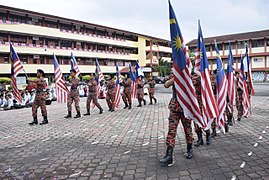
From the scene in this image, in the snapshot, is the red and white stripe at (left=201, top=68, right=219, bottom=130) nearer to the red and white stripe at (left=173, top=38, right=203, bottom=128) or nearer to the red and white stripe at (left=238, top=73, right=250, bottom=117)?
the red and white stripe at (left=173, top=38, right=203, bottom=128)

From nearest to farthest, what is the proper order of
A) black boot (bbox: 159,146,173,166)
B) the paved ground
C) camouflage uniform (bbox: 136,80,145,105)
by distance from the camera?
the paved ground, black boot (bbox: 159,146,173,166), camouflage uniform (bbox: 136,80,145,105)

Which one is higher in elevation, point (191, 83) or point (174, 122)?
point (191, 83)

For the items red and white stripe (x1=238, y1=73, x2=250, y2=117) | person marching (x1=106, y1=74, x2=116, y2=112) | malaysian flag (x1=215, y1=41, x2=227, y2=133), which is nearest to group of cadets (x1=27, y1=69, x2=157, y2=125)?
person marching (x1=106, y1=74, x2=116, y2=112)

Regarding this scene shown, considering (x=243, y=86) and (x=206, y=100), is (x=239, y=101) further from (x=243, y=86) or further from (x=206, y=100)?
(x=206, y=100)

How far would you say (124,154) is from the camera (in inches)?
180

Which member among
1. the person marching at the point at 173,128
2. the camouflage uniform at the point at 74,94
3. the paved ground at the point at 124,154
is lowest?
the paved ground at the point at 124,154

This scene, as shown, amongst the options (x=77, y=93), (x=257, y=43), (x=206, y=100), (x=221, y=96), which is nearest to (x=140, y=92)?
(x=77, y=93)

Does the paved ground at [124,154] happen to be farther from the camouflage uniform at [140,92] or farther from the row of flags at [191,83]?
the camouflage uniform at [140,92]

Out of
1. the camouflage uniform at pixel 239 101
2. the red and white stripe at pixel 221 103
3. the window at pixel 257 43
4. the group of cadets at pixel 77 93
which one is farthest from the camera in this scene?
the window at pixel 257 43

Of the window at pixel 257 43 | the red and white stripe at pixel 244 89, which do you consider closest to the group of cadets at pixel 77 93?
the red and white stripe at pixel 244 89

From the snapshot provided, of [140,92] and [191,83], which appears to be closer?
[191,83]

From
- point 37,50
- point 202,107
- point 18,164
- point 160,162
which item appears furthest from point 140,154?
point 37,50

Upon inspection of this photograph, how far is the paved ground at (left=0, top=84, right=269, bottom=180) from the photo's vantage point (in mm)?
3668

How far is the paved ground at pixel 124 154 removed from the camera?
12.0ft
